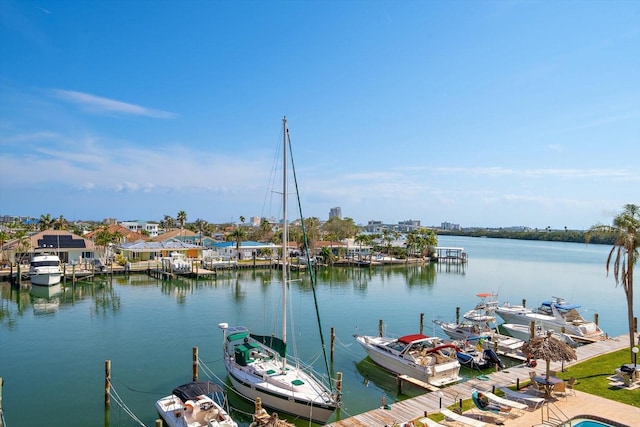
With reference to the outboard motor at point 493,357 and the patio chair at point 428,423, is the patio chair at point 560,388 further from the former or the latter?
the outboard motor at point 493,357

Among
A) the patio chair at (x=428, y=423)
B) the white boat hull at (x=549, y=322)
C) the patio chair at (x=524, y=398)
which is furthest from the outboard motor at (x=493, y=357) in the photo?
the patio chair at (x=428, y=423)

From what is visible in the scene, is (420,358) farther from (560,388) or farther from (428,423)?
(428,423)

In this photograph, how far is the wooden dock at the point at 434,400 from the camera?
51.7ft

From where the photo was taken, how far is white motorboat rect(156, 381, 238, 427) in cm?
1564

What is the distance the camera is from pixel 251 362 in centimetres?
2036

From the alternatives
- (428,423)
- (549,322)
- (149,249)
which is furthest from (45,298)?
(549,322)

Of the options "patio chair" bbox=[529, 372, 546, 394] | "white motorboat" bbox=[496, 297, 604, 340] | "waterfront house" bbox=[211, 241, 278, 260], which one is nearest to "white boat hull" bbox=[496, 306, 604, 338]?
"white motorboat" bbox=[496, 297, 604, 340]

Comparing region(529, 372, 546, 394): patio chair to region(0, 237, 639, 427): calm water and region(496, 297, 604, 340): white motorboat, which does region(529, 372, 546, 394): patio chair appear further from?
region(496, 297, 604, 340): white motorboat

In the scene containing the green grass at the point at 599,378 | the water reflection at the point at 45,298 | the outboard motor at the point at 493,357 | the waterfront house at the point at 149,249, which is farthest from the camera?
the waterfront house at the point at 149,249

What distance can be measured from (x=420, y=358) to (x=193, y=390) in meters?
12.1

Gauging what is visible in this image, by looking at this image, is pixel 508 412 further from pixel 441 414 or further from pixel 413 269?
pixel 413 269

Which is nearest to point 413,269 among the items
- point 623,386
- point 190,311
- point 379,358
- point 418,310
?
point 418,310

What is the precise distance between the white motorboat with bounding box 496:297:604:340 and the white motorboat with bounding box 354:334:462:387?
13.1 m

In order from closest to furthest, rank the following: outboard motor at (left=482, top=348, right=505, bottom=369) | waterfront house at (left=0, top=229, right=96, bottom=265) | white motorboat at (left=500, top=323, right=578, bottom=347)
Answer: outboard motor at (left=482, top=348, right=505, bottom=369) < white motorboat at (left=500, top=323, right=578, bottom=347) < waterfront house at (left=0, top=229, right=96, bottom=265)
